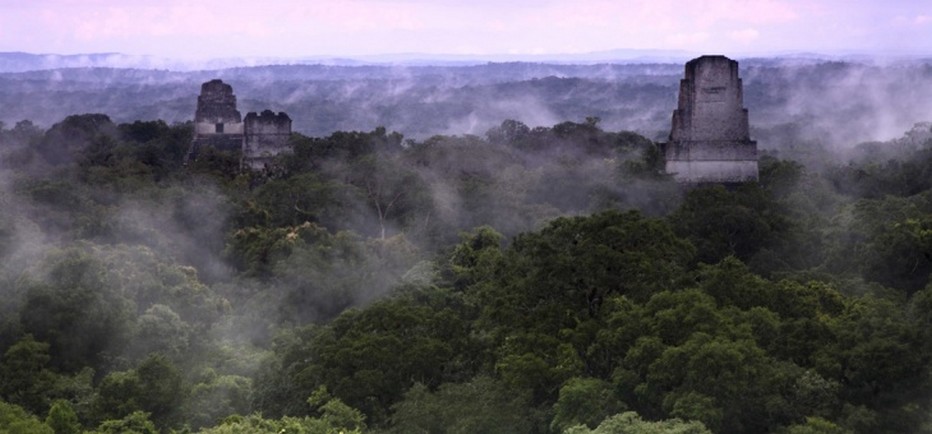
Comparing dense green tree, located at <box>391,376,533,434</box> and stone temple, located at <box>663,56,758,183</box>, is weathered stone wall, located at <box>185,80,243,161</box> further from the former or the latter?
dense green tree, located at <box>391,376,533,434</box>

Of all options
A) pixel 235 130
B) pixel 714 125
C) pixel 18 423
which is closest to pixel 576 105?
pixel 235 130

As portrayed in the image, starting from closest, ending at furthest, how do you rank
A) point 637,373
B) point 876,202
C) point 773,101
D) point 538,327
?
point 637,373 < point 538,327 < point 876,202 < point 773,101

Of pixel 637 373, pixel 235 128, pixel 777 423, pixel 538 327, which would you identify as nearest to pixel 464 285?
pixel 538 327

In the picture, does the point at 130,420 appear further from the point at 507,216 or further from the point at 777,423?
the point at 507,216

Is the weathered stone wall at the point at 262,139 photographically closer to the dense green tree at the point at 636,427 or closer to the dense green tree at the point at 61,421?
the dense green tree at the point at 61,421

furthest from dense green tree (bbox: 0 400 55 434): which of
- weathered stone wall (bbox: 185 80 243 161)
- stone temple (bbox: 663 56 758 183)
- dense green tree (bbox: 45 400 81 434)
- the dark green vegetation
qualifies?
weathered stone wall (bbox: 185 80 243 161)

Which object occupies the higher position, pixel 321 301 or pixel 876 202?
pixel 876 202

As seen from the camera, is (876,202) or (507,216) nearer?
(876,202)
